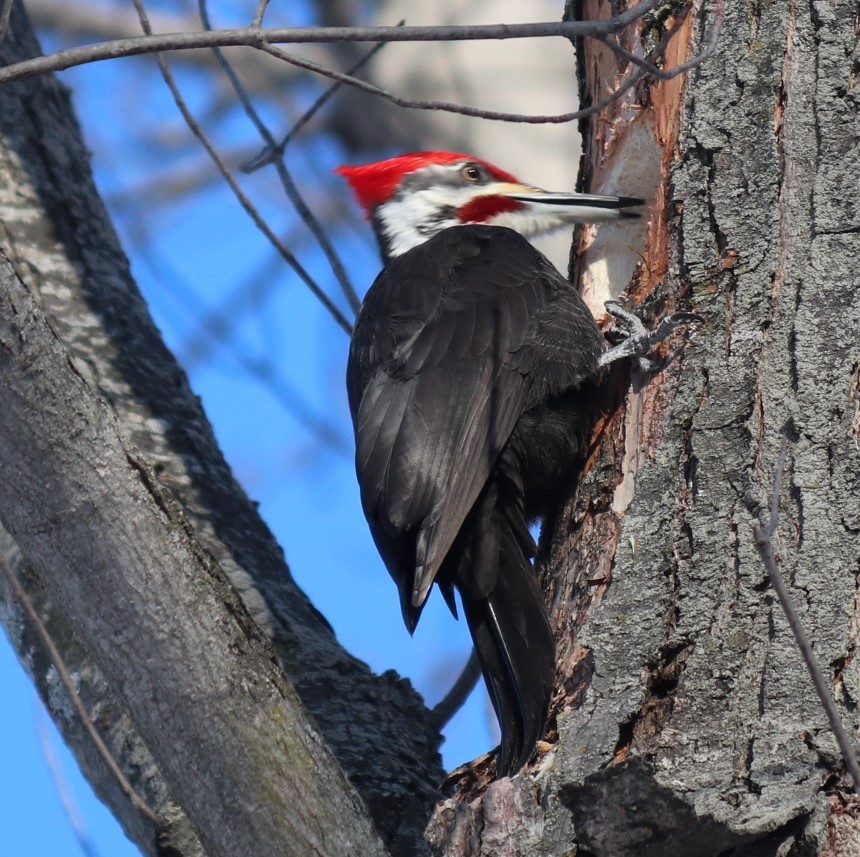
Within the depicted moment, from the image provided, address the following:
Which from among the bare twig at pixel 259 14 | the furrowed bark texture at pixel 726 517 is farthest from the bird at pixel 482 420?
the bare twig at pixel 259 14

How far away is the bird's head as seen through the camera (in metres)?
3.50

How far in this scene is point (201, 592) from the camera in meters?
1.79

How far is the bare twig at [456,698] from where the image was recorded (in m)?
2.71

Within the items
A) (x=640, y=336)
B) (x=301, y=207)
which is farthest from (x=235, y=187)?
(x=640, y=336)

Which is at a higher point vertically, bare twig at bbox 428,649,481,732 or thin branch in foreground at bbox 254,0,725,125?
thin branch in foreground at bbox 254,0,725,125

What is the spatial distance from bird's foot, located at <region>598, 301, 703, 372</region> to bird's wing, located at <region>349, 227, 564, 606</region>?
20 cm

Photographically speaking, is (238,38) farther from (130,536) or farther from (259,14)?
(130,536)

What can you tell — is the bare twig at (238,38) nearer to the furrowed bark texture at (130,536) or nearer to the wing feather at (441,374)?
the furrowed bark texture at (130,536)

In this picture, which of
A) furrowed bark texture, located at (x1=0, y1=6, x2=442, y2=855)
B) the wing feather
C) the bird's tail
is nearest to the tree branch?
furrowed bark texture, located at (x1=0, y1=6, x2=442, y2=855)

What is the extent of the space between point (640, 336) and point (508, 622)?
0.64 m

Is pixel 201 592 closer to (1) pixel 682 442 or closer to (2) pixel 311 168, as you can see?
(1) pixel 682 442

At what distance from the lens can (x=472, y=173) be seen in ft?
12.1

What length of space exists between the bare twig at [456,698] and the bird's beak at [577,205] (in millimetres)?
1066

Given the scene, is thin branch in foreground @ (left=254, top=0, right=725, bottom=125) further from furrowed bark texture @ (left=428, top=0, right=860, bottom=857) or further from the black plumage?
the black plumage
